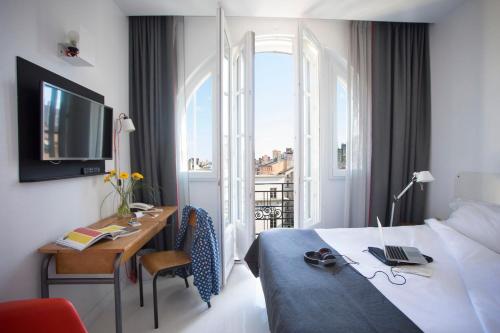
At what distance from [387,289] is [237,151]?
2012 mm

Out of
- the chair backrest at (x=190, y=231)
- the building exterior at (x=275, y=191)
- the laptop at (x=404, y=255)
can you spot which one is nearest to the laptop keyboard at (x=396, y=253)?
the laptop at (x=404, y=255)

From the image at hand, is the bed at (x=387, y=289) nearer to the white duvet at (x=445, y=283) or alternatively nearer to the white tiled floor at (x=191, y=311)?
the white duvet at (x=445, y=283)

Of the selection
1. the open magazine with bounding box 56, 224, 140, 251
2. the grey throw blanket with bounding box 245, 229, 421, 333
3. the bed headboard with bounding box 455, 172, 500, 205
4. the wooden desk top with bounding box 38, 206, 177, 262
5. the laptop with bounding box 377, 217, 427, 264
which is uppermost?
the bed headboard with bounding box 455, 172, 500, 205

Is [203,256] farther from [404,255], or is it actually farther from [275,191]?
[275,191]

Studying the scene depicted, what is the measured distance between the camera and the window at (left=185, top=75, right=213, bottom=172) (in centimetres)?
298

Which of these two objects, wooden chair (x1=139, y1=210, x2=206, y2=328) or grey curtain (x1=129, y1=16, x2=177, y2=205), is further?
grey curtain (x1=129, y1=16, x2=177, y2=205)

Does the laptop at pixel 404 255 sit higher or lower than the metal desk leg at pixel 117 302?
higher

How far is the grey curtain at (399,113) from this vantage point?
271cm

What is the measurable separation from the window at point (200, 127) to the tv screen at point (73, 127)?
1022 mm

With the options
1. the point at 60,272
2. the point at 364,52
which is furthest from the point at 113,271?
the point at 364,52

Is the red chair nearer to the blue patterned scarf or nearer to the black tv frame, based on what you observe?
the black tv frame

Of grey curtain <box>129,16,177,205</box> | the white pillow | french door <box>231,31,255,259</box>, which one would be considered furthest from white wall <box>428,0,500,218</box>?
grey curtain <box>129,16,177,205</box>

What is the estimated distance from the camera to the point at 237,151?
2809mm

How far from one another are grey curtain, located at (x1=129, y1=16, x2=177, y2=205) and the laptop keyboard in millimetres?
2109
